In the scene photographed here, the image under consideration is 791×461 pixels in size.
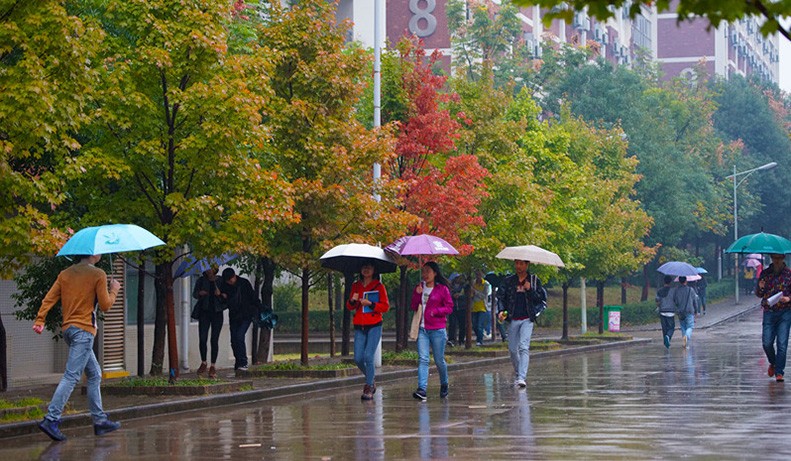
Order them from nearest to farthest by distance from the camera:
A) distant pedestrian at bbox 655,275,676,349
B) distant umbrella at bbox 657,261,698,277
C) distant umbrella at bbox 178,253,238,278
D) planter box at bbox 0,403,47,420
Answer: planter box at bbox 0,403,47,420 < distant umbrella at bbox 178,253,238,278 < distant umbrella at bbox 657,261,698,277 < distant pedestrian at bbox 655,275,676,349

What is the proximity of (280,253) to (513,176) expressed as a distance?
29.4 feet

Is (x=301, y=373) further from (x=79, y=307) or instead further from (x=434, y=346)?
(x=79, y=307)

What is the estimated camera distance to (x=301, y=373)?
21.7 m

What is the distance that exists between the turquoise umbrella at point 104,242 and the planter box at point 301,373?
296 inches

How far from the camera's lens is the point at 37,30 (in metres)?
15.4

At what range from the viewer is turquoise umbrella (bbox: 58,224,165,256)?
537 inches

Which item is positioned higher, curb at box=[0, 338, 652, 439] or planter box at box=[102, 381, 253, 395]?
planter box at box=[102, 381, 253, 395]

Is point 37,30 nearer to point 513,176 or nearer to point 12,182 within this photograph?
point 12,182

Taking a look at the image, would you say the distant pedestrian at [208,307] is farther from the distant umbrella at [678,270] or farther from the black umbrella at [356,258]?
the distant umbrella at [678,270]

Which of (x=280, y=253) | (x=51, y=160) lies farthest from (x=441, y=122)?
(x=51, y=160)

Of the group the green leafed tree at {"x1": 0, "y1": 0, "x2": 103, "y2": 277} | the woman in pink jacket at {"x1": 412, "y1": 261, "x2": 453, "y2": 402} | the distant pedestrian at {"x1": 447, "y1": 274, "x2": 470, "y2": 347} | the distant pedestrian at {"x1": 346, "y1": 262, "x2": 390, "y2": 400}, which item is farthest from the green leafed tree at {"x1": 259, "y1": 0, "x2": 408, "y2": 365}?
the distant pedestrian at {"x1": 447, "y1": 274, "x2": 470, "y2": 347}

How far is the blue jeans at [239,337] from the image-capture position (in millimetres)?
22406

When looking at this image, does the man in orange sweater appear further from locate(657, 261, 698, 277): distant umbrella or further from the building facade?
the building facade

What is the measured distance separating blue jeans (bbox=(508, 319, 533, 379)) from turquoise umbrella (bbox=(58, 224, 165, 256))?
6481 mm
